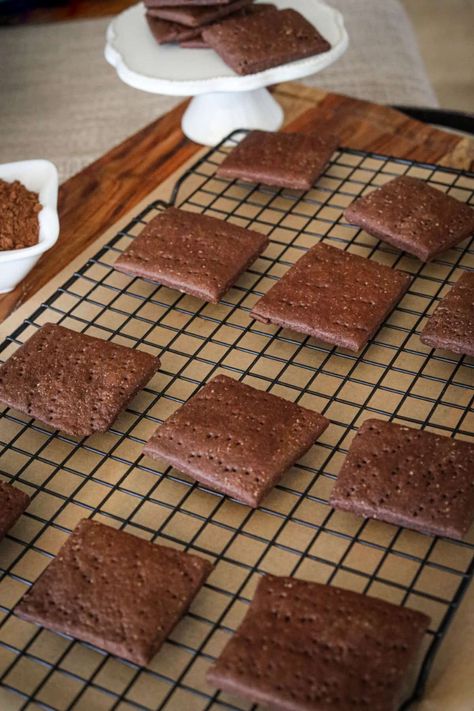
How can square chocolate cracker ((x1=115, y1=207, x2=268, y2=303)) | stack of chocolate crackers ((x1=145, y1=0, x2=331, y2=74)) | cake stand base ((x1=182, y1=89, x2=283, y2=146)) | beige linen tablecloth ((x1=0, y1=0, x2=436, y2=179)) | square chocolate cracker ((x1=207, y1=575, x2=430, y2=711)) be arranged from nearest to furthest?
square chocolate cracker ((x1=207, y1=575, x2=430, y2=711)), square chocolate cracker ((x1=115, y1=207, x2=268, y2=303)), stack of chocolate crackers ((x1=145, y1=0, x2=331, y2=74)), cake stand base ((x1=182, y1=89, x2=283, y2=146)), beige linen tablecloth ((x1=0, y1=0, x2=436, y2=179))

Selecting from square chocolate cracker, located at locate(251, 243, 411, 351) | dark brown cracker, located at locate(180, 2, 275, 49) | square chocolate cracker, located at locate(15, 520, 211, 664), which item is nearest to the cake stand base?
dark brown cracker, located at locate(180, 2, 275, 49)

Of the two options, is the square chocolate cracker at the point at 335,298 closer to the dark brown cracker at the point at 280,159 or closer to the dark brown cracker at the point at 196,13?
the dark brown cracker at the point at 280,159

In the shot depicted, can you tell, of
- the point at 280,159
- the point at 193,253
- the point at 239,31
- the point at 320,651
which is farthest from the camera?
the point at 239,31

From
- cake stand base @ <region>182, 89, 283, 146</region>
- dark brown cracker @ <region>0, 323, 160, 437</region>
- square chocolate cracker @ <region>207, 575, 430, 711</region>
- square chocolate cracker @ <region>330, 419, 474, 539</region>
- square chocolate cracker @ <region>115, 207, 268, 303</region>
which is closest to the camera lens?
square chocolate cracker @ <region>207, 575, 430, 711</region>

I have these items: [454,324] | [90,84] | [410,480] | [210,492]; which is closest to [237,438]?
[210,492]

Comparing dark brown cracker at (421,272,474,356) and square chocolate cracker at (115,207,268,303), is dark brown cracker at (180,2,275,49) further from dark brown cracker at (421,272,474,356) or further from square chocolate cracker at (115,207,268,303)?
dark brown cracker at (421,272,474,356)

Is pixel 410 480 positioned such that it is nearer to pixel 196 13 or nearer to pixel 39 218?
pixel 39 218

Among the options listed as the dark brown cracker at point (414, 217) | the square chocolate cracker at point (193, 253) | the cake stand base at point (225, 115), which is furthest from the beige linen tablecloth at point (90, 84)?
the dark brown cracker at point (414, 217)

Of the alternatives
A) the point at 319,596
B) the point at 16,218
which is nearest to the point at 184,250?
the point at 16,218
